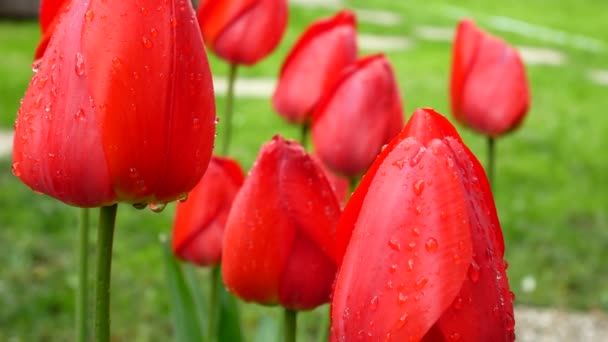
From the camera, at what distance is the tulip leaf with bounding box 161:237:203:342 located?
1.23 m

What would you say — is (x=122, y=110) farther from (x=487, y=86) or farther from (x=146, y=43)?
(x=487, y=86)

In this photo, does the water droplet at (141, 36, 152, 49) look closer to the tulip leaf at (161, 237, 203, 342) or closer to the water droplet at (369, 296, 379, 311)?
the water droplet at (369, 296, 379, 311)

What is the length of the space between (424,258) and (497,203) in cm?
399

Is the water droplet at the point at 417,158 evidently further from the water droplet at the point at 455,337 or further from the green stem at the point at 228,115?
the green stem at the point at 228,115

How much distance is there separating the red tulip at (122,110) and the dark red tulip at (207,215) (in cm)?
47

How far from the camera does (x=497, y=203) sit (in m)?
4.45

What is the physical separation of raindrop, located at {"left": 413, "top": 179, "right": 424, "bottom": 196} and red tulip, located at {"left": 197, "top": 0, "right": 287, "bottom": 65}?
0.87 m

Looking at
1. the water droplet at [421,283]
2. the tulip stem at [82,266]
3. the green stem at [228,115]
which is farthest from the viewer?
the green stem at [228,115]

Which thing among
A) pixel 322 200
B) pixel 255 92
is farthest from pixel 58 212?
pixel 322 200

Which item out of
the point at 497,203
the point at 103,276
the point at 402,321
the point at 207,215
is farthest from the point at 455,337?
the point at 497,203

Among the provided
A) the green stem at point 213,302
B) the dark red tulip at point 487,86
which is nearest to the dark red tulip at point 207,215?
the green stem at point 213,302

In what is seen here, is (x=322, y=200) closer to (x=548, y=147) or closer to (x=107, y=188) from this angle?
(x=107, y=188)

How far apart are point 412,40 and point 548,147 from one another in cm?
371

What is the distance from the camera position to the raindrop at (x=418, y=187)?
1.83 ft
